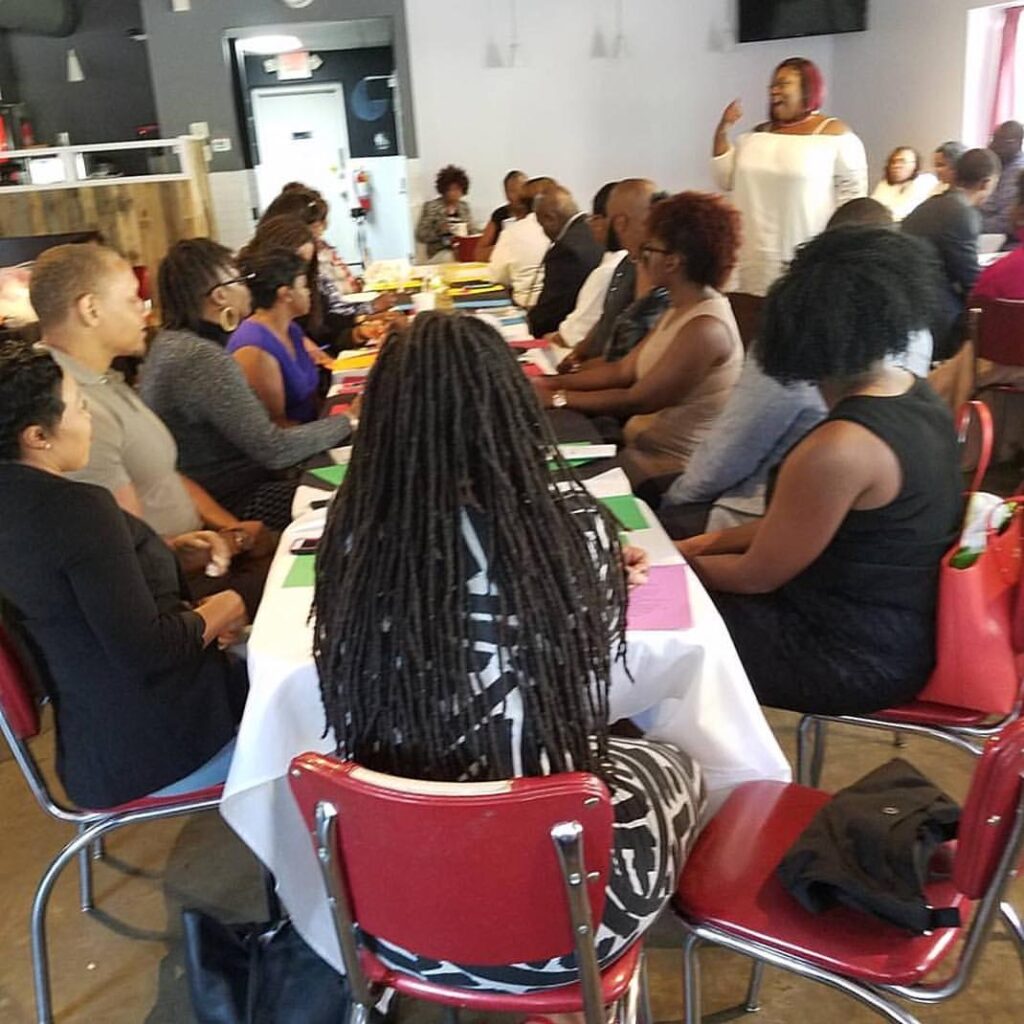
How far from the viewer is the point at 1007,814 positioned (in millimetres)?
986

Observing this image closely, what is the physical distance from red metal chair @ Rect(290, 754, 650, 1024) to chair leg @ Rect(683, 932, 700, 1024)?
252 mm

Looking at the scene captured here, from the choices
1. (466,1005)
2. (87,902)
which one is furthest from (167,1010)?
(466,1005)

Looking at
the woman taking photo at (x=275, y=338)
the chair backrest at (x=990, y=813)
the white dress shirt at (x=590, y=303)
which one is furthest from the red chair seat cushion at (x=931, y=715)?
the white dress shirt at (x=590, y=303)

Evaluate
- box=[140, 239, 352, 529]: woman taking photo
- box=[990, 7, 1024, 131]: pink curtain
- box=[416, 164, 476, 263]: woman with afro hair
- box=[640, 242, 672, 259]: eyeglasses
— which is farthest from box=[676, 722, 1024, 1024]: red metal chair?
box=[416, 164, 476, 263]: woman with afro hair

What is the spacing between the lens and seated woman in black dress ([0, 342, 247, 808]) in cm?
141

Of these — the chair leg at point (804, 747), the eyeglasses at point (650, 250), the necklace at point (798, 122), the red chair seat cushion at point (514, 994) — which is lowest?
the chair leg at point (804, 747)

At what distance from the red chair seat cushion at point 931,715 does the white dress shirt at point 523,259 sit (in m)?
3.37

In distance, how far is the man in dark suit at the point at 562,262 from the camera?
13.8 feet

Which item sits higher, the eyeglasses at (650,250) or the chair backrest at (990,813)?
the eyeglasses at (650,250)

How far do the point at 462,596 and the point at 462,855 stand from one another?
26 cm

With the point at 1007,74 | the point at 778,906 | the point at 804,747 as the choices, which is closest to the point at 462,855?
the point at 778,906

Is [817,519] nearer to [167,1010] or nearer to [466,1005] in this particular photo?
[466,1005]

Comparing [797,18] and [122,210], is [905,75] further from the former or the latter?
[122,210]

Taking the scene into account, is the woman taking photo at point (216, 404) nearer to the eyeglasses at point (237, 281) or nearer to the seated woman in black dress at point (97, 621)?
the eyeglasses at point (237, 281)
